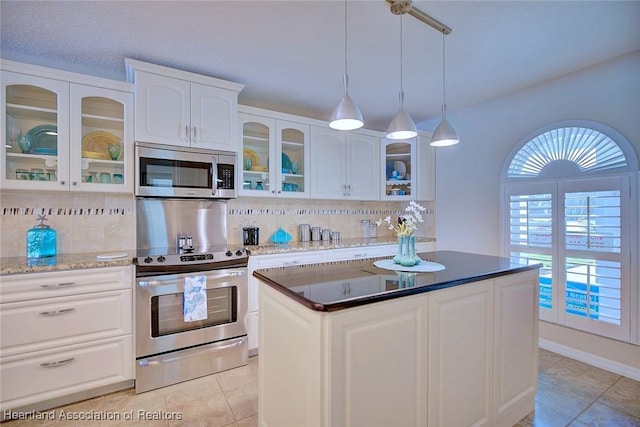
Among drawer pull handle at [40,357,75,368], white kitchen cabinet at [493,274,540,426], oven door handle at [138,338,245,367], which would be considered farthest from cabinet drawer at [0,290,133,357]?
white kitchen cabinet at [493,274,540,426]

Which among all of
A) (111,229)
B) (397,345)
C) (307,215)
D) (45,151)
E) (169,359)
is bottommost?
(169,359)

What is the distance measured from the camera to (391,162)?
12.9 ft

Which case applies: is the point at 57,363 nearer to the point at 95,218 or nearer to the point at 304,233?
the point at 95,218

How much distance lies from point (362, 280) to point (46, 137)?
255cm

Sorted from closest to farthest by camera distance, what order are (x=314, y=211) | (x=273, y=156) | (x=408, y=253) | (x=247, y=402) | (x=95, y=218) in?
1. (x=408, y=253)
2. (x=247, y=402)
3. (x=95, y=218)
4. (x=273, y=156)
5. (x=314, y=211)

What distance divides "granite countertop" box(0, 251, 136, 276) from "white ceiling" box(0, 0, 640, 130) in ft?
5.13

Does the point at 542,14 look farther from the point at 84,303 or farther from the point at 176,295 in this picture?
the point at 84,303

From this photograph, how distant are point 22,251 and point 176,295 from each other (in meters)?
1.25

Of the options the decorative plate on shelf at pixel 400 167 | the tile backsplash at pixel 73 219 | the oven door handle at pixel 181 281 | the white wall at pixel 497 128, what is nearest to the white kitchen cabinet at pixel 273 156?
the oven door handle at pixel 181 281

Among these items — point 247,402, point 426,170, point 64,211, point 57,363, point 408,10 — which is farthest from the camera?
point 426,170

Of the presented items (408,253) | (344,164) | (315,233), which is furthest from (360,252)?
(408,253)

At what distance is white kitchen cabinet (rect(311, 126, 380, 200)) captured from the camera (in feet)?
11.0

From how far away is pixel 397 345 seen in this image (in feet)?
4.25

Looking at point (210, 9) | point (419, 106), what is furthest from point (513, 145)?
point (210, 9)
